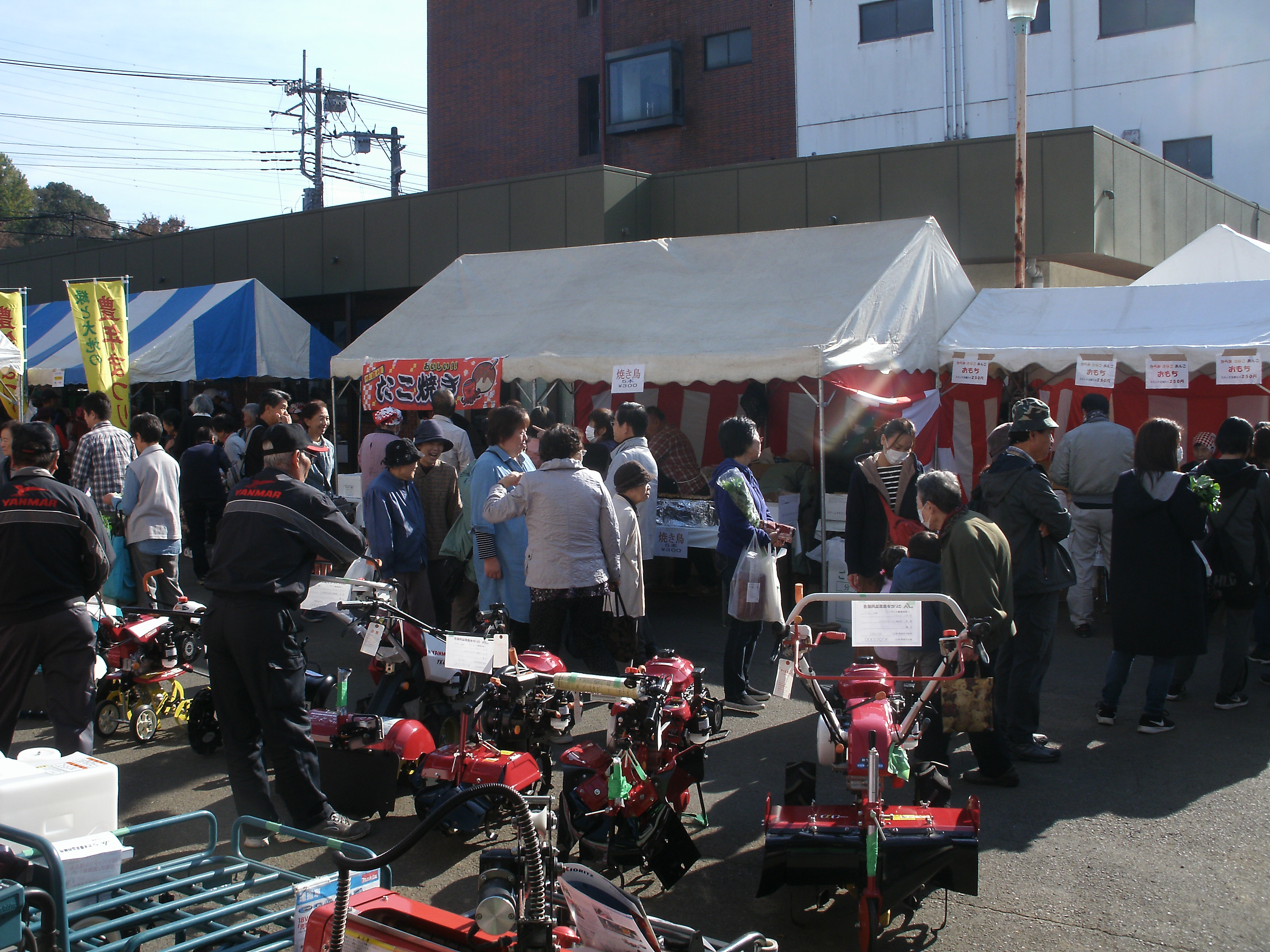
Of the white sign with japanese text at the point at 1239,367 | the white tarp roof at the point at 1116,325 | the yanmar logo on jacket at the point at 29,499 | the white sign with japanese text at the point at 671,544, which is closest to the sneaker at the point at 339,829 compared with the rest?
the yanmar logo on jacket at the point at 29,499

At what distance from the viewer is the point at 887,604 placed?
3693 mm

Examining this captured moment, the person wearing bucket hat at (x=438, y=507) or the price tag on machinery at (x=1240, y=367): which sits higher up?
the price tag on machinery at (x=1240, y=367)

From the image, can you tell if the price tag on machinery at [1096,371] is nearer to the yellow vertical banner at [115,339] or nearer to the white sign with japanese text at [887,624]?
the white sign with japanese text at [887,624]

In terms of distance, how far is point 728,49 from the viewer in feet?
90.6

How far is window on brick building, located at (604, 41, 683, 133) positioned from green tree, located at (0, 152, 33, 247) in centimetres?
4508

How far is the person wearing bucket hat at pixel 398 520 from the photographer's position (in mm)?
5973

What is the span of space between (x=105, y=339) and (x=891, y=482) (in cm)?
984

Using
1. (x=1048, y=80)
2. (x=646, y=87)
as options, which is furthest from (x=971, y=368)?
(x=646, y=87)

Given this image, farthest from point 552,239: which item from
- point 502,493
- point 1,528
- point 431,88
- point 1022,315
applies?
point 431,88

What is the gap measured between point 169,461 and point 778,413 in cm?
700

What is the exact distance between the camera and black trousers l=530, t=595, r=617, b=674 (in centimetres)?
573

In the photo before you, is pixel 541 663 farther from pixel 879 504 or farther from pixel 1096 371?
pixel 1096 371

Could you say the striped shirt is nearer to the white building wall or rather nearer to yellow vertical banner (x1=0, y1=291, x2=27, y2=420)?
yellow vertical banner (x1=0, y1=291, x2=27, y2=420)

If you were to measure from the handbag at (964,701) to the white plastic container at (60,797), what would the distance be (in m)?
3.38
